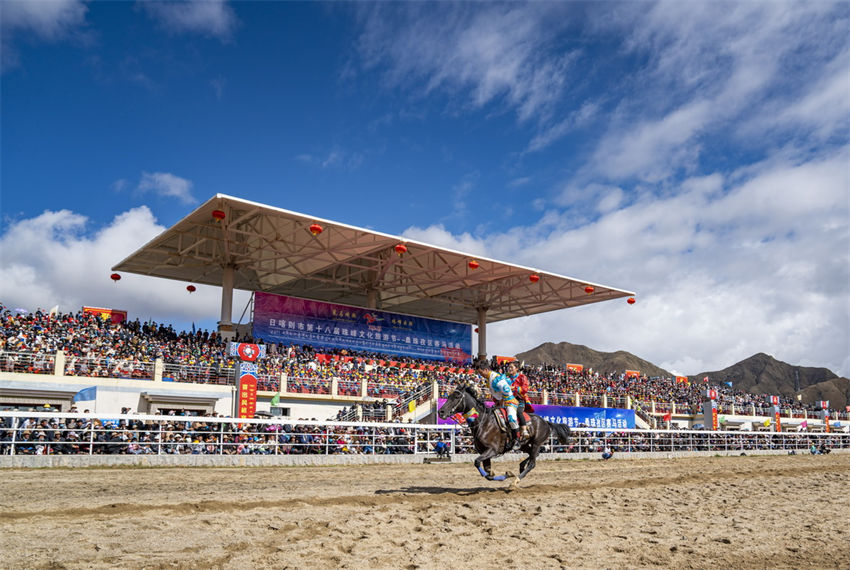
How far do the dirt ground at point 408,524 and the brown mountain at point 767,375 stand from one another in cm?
13032

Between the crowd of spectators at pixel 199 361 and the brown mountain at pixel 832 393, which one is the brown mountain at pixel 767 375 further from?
the crowd of spectators at pixel 199 361

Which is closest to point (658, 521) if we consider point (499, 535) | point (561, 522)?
point (561, 522)

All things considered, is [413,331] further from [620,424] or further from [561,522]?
[561,522]

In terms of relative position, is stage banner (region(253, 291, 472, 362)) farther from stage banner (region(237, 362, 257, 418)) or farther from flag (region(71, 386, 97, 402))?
flag (region(71, 386, 97, 402))

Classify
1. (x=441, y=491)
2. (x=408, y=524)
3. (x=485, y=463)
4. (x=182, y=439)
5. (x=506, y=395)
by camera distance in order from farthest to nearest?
(x=182, y=439), (x=506, y=395), (x=485, y=463), (x=441, y=491), (x=408, y=524)

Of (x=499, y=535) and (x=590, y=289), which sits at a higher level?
(x=590, y=289)

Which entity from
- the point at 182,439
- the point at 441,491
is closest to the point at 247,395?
the point at 182,439

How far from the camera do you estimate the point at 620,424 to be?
33250 mm

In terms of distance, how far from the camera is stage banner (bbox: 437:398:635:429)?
2966 centimetres

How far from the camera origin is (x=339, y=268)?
40844 millimetres

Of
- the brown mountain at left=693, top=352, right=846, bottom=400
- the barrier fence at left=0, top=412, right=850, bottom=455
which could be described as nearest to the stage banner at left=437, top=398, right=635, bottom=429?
the barrier fence at left=0, top=412, right=850, bottom=455

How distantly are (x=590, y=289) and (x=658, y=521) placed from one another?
32873mm

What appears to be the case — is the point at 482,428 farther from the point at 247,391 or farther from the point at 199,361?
the point at 199,361

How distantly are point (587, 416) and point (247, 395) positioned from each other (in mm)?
17134
